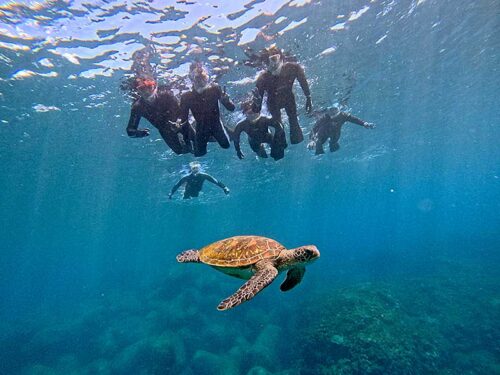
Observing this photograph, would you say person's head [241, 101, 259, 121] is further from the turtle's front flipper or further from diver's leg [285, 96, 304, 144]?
the turtle's front flipper

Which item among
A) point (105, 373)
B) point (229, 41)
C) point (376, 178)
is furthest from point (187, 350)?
point (376, 178)

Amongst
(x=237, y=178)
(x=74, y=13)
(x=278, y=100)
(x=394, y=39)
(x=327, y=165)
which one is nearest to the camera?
(x=74, y=13)

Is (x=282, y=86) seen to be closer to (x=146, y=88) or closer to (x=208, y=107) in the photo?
(x=208, y=107)

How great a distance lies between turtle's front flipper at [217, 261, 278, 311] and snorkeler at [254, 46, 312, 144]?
696cm

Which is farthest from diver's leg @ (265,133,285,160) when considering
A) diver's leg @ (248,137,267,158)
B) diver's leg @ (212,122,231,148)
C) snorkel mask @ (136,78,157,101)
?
snorkel mask @ (136,78,157,101)

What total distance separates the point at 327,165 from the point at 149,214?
112 ft

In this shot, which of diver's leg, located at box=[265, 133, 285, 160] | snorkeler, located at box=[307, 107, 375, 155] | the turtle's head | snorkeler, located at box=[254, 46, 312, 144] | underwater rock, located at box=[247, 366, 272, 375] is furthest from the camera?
snorkeler, located at box=[307, 107, 375, 155]

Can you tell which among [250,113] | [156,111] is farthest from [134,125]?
[250,113]

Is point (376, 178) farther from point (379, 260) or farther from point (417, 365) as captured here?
point (417, 365)

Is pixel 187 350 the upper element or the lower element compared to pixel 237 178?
lower

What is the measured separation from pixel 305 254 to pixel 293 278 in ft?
2.60

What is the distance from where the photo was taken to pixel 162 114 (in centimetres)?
966

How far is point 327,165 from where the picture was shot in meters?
37.1

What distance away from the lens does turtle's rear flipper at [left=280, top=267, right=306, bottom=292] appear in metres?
4.83
